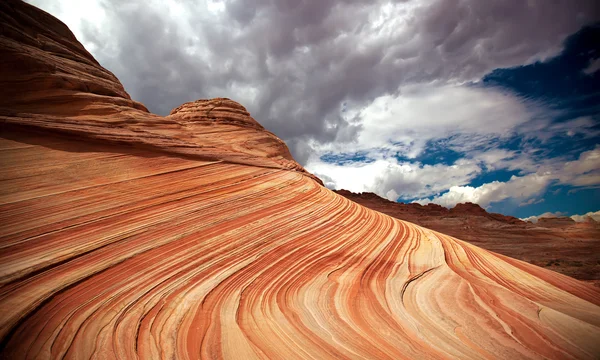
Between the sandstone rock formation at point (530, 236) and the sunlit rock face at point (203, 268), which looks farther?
the sandstone rock formation at point (530, 236)

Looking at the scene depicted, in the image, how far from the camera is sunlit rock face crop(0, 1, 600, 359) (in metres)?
3.20

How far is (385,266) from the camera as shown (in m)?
5.74

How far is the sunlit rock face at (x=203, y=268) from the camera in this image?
3.20 meters

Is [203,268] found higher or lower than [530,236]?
higher

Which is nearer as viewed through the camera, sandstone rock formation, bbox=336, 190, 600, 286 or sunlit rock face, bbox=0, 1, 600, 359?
sunlit rock face, bbox=0, 1, 600, 359

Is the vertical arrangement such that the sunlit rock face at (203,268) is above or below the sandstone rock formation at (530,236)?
above

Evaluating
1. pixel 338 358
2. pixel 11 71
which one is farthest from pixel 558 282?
pixel 11 71

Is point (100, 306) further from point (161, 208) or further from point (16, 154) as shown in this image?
point (16, 154)

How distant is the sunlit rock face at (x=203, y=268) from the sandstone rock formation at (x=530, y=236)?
11625 millimetres

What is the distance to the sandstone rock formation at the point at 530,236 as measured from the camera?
1634 cm

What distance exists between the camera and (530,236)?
2262cm

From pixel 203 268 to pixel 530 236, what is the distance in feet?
92.7

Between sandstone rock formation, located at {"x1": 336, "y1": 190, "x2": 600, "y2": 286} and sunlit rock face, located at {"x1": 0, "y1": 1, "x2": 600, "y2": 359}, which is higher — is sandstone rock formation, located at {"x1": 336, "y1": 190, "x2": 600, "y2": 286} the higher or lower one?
the lower one

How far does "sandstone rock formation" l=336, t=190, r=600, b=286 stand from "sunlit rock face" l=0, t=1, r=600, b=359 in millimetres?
11625
